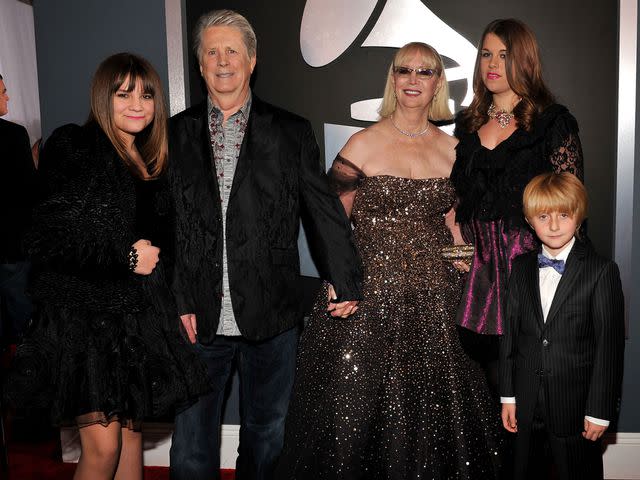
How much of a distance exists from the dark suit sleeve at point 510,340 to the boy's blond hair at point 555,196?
28 centimetres

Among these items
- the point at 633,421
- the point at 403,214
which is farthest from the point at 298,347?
the point at 633,421

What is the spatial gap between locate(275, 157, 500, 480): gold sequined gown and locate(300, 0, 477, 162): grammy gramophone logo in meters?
0.79

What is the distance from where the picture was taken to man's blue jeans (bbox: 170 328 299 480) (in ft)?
8.41

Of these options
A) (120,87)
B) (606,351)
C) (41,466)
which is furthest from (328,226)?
(41,466)

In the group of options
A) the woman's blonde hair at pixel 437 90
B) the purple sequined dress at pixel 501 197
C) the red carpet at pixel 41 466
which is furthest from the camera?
the red carpet at pixel 41 466

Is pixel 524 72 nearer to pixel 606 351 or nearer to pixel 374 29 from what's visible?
pixel 374 29

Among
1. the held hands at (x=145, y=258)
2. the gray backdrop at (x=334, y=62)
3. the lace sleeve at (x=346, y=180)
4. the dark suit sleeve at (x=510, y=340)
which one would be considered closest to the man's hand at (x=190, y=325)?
the held hands at (x=145, y=258)

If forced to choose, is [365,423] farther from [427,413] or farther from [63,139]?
[63,139]

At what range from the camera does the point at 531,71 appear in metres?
2.55

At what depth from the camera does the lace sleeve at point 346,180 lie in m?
2.75

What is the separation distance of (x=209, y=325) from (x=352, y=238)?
0.66 metres

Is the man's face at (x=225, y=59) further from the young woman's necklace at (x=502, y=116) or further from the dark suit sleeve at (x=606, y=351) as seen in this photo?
the dark suit sleeve at (x=606, y=351)

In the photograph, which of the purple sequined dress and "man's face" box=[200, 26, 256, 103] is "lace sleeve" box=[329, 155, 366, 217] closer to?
the purple sequined dress

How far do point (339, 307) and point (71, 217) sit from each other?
107cm
